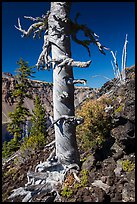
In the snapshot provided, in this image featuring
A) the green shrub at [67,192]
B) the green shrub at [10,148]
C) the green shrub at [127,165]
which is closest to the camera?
the green shrub at [67,192]

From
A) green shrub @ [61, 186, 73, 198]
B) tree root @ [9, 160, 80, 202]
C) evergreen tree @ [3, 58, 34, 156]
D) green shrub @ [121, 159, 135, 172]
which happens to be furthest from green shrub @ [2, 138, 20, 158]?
green shrub @ [121, 159, 135, 172]

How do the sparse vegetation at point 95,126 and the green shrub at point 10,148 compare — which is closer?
the sparse vegetation at point 95,126

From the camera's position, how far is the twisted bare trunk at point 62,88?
6.23 metres

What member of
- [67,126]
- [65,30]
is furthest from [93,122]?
[65,30]

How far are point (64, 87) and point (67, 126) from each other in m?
1.25

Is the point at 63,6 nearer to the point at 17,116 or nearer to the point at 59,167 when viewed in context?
the point at 59,167

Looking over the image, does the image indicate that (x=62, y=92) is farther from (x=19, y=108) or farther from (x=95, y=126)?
(x=19, y=108)

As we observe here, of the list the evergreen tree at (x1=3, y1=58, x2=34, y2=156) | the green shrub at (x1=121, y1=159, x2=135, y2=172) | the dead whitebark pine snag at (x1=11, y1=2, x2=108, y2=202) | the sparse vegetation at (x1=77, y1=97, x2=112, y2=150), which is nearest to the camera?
the green shrub at (x1=121, y1=159, x2=135, y2=172)

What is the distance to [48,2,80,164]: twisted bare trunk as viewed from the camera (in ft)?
20.4

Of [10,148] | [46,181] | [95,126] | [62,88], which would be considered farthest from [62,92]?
[10,148]

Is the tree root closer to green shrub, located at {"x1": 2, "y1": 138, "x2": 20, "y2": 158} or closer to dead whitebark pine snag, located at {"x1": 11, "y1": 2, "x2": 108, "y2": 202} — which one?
dead whitebark pine snag, located at {"x1": 11, "y1": 2, "x2": 108, "y2": 202}

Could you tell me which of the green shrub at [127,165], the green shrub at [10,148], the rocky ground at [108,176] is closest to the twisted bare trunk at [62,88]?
the rocky ground at [108,176]

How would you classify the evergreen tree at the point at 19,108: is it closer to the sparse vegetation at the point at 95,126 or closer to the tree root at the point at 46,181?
the sparse vegetation at the point at 95,126

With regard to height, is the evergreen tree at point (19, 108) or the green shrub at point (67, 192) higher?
the evergreen tree at point (19, 108)
